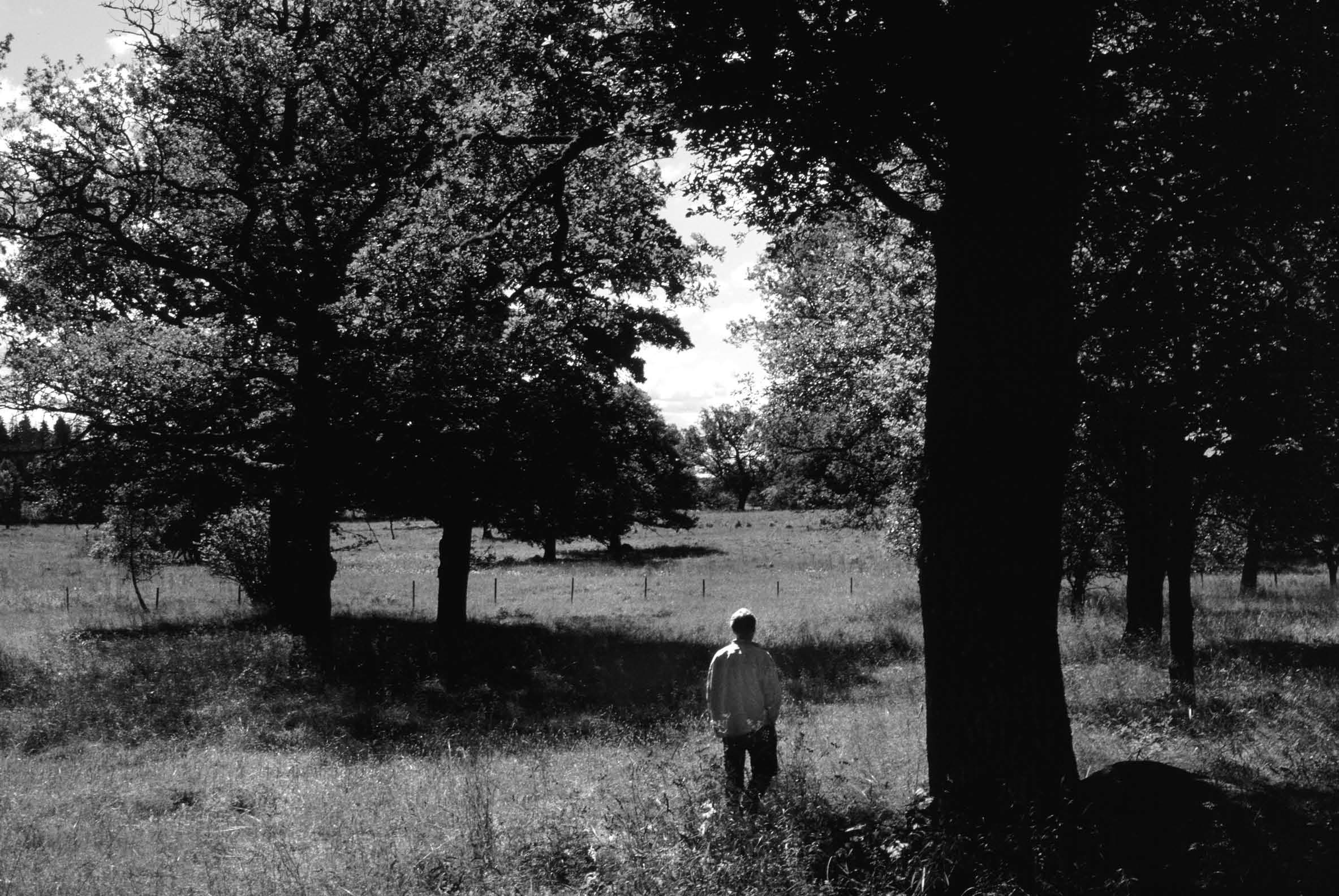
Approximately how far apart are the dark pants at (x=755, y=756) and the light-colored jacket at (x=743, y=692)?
0.06m

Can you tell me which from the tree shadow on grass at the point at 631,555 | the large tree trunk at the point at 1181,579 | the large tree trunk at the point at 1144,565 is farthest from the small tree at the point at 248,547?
the tree shadow on grass at the point at 631,555

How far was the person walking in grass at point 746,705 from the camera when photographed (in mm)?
7660

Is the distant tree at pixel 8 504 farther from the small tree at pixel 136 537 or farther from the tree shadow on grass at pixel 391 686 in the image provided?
the tree shadow on grass at pixel 391 686

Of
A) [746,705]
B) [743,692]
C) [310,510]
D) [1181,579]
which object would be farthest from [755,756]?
[310,510]

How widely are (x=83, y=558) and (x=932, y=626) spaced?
46.6 m

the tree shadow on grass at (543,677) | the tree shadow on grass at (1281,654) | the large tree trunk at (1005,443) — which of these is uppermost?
the large tree trunk at (1005,443)

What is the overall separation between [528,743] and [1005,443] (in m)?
8.39

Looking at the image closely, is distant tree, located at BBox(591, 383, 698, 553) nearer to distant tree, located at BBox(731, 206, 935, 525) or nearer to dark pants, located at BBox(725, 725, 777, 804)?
distant tree, located at BBox(731, 206, 935, 525)

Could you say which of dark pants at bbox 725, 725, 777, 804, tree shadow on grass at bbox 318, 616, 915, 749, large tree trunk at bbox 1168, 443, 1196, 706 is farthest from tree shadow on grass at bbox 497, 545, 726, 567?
dark pants at bbox 725, 725, 777, 804

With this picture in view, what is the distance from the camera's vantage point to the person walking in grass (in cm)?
766

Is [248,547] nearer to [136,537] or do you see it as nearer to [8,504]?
[136,537]

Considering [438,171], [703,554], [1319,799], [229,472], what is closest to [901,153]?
[1319,799]

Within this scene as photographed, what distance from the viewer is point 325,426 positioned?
692 inches

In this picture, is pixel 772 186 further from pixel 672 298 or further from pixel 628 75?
pixel 672 298
